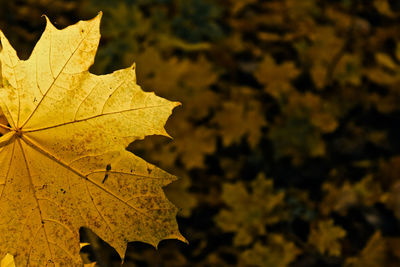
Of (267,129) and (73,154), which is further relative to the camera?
(267,129)

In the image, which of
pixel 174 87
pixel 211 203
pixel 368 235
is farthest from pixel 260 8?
pixel 368 235

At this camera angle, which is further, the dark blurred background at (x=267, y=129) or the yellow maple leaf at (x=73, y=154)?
the dark blurred background at (x=267, y=129)

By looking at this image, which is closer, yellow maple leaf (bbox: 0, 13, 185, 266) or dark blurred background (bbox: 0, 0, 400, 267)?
yellow maple leaf (bbox: 0, 13, 185, 266)

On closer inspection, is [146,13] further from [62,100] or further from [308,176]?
[62,100]
